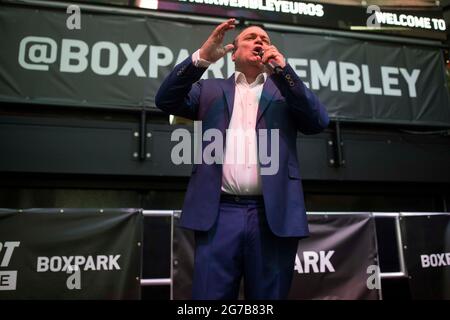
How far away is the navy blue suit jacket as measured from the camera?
1.37 metres

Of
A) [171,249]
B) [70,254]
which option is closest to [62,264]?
[70,254]

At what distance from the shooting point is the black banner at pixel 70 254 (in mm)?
2488

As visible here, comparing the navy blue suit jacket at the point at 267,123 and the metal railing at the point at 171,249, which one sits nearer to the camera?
the navy blue suit jacket at the point at 267,123

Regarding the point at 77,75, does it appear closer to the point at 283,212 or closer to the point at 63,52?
the point at 63,52

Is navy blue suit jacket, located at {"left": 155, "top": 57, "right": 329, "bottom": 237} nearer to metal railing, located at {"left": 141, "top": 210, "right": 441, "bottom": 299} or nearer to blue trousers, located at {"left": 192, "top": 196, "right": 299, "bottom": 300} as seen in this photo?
blue trousers, located at {"left": 192, "top": 196, "right": 299, "bottom": 300}

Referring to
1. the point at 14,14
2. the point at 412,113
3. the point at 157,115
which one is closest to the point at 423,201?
the point at 412,113

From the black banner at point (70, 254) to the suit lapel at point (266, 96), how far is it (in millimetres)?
1477

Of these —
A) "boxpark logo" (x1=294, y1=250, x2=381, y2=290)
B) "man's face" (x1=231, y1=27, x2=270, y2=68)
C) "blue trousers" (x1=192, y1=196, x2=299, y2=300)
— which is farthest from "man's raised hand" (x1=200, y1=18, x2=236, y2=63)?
"boxpark logo" (x1=294, y1=250, x2=381, y2=290)

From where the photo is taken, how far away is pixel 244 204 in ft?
4.62

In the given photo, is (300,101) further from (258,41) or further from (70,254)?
(70,254)

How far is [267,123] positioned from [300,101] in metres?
0.16

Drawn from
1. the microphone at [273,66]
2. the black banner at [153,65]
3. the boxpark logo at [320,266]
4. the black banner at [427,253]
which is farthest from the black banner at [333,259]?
the microphone at [273,66]

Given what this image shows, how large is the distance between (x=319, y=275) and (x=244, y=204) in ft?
5.41

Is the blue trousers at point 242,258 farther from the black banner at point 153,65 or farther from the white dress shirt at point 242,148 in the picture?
the black banner at point 153,65
